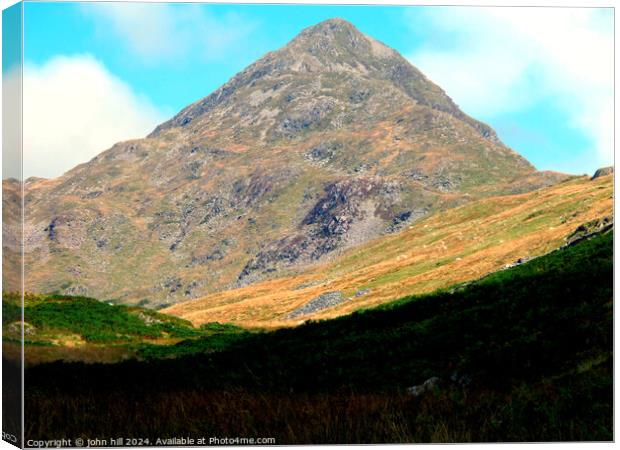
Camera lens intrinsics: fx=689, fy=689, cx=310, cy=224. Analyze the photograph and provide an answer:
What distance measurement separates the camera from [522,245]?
992 inches

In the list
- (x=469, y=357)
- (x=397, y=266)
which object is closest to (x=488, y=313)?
(x=469, y=357)

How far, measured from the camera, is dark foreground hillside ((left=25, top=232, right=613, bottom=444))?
11.5m

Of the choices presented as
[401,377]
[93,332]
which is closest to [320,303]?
[93,332]

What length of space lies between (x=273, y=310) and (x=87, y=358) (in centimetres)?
1135

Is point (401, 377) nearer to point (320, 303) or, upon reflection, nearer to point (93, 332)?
point (320, 303)

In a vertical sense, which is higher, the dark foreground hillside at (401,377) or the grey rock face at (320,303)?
the grey rock face at (320,303)

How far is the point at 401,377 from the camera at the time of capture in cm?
1672

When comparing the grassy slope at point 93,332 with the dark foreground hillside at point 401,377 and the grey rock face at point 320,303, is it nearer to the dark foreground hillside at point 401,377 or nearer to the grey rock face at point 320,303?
the dark foreground hillside at point 401,377

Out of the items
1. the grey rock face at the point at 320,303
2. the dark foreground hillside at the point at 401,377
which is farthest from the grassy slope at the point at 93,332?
the grey rock face at the point at 320,303

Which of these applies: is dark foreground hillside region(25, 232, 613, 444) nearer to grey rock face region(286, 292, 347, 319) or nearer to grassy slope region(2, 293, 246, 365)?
grassy slope region(2, 293, 246, 365)

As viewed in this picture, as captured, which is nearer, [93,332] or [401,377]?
[401,377]

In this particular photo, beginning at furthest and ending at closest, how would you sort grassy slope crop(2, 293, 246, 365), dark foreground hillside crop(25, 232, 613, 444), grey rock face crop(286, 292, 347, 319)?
grey rock face crop(286, 292, 347, 319), grassy slope crop(2, 293, 246, 365), dark foreground hillside crop(25, 232, 613, 444)

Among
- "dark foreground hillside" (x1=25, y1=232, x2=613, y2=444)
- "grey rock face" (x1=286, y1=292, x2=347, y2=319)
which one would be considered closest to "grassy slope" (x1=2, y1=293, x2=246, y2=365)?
"dark foreground hillside" (x1=25, y1=232, x2=613, y2=444)

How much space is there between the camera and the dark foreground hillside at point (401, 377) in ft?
37.6
